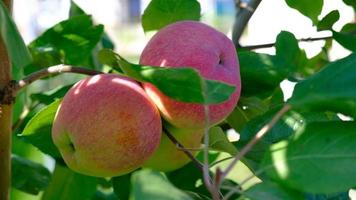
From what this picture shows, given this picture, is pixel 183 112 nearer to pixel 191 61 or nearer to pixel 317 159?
pixel 191 61

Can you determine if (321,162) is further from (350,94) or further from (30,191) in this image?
(30,191)

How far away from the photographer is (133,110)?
0.72 m

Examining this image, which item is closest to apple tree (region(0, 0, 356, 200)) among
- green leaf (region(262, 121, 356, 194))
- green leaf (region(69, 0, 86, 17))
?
green leaf (region(262, 121, 356, 194))

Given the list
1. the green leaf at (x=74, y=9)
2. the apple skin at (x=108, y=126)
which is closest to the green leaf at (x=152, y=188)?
the apple skin at (x=108, y=126)

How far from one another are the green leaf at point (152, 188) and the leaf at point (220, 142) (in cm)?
17

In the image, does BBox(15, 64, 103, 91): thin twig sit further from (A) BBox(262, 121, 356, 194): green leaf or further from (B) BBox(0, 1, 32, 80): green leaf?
(A) BBox(262, 121, 356, 194): green leaf

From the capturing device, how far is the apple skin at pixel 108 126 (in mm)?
714

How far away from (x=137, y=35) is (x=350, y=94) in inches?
424

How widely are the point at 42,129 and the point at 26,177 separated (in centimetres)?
25

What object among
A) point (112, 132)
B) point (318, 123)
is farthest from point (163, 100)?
point (318, 123)

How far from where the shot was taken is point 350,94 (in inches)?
24.2

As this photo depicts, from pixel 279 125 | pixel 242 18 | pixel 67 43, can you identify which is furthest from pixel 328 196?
pixel 67 43

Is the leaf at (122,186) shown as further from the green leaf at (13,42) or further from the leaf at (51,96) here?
the green leaf at (13,42)

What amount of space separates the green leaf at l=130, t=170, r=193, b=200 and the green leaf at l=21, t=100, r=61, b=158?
281 millimetres
